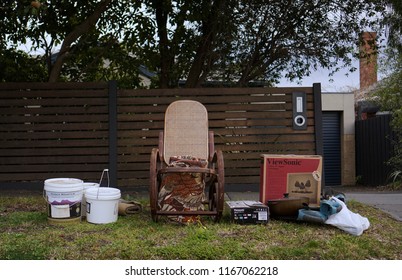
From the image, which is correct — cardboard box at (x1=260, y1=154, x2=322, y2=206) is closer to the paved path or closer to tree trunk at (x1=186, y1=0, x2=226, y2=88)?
the paved path

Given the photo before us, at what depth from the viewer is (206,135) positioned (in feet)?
16.7

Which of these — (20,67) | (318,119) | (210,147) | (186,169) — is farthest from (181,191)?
(20,67)

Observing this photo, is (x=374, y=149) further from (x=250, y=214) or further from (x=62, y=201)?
(x=62, y=201)

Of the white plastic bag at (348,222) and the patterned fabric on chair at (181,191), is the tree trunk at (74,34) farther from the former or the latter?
the white plastic bag at (348,222)

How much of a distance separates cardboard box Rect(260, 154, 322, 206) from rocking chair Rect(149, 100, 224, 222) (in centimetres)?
65

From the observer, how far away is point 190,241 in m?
3.81

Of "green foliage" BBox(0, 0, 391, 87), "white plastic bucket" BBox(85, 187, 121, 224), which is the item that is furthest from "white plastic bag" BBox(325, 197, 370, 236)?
"green foliage" BBox(0, 0, 391, 87)

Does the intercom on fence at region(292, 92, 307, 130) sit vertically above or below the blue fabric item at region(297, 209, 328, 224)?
above

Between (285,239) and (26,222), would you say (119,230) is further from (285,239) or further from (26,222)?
(285,239)

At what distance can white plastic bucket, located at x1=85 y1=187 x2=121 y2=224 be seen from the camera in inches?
178

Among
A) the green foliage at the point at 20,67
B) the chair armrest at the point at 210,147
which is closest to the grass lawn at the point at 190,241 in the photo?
the chair armrest at the point at 210,147

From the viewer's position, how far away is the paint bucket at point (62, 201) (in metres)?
4.48

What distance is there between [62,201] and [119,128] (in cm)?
258

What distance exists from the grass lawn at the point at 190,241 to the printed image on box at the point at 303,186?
482 mm
